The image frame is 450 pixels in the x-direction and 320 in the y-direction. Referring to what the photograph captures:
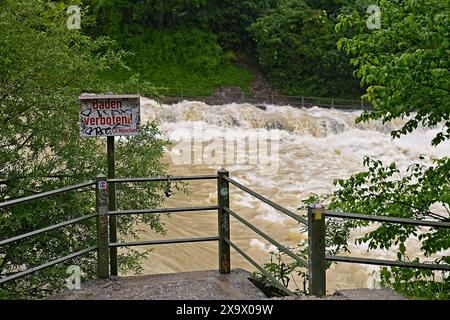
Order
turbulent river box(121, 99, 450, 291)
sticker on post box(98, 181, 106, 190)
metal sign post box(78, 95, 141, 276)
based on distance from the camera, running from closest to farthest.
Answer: sticker on post box(98, 181, 106, 190), metal sign post box(78, 95, 141, 276), turbulent river box(121, 99, 450, 291)

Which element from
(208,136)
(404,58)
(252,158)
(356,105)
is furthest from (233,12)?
(404,58)

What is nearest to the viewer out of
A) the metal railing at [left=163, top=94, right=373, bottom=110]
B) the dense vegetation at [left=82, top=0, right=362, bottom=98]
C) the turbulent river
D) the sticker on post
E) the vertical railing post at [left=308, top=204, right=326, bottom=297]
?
the vertical railing post at [left=308, top=204, right=326, bottom=297]

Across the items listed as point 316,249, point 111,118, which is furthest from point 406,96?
point 111,118

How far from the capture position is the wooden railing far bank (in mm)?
4152

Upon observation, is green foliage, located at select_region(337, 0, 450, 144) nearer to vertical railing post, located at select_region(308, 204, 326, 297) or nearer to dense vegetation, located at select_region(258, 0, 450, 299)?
dense vegetation, located at select_region(258, 0, 450, 299)

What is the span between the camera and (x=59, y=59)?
25.7 ft

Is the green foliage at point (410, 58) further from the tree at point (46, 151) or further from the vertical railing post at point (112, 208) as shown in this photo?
the tree at point (46, 151)

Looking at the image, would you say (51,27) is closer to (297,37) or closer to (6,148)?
(6,148)

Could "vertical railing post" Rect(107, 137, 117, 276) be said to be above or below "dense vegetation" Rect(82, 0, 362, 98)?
below

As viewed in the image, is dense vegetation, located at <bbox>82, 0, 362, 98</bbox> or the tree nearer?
the tree

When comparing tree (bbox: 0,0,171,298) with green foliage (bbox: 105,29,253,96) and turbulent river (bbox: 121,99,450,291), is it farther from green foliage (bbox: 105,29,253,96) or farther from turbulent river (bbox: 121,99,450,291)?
green foliage (bbox: 105,29,253,96)

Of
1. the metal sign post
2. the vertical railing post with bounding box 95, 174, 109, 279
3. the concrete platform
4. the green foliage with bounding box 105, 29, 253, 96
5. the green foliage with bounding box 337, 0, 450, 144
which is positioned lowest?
the concrete platform

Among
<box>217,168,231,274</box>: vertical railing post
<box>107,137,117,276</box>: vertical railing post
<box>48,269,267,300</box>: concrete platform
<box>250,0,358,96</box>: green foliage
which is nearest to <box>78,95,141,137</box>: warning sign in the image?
<box>107,137,117,276</box>: vertical railing post

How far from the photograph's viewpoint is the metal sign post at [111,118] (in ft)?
18.3
